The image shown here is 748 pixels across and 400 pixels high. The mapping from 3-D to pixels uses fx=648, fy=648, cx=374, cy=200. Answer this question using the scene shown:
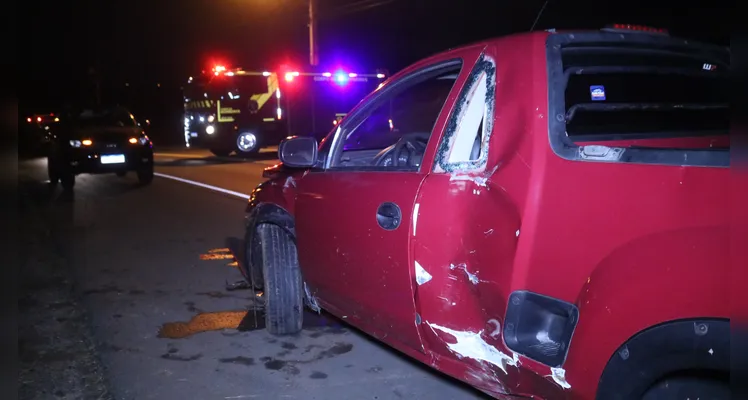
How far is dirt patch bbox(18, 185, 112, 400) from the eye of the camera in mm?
3803

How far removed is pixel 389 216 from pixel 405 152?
1104mm

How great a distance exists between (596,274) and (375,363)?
2.35 m

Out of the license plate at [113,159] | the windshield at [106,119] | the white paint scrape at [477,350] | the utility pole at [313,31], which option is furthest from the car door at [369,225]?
the utility pole at [313,31]

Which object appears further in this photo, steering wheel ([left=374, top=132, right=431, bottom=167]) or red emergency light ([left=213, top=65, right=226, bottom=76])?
red emergency light ([left=213, top=65, right=226, bottom=76])

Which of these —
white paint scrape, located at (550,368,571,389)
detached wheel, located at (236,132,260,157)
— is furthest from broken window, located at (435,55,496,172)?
detached wheel, located at (236,132,260,157)

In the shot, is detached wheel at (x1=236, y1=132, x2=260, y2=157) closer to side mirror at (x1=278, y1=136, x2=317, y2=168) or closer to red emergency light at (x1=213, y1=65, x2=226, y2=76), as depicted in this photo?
red emergency light at (x1=213, y1=65, x2=226, y2=76)

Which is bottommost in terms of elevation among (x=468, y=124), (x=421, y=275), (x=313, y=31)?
(x=421, y=275)

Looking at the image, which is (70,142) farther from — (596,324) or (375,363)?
(596,324)

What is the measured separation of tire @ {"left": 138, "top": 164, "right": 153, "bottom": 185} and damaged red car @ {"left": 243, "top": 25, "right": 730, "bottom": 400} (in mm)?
11493

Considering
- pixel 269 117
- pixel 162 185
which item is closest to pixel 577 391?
pixel 162 185

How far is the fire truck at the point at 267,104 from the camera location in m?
19.4

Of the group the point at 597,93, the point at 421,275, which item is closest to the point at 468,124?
the point at 421,275

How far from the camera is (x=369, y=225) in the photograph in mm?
3090

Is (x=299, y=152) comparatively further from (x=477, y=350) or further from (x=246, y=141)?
(x=246, y=141)
